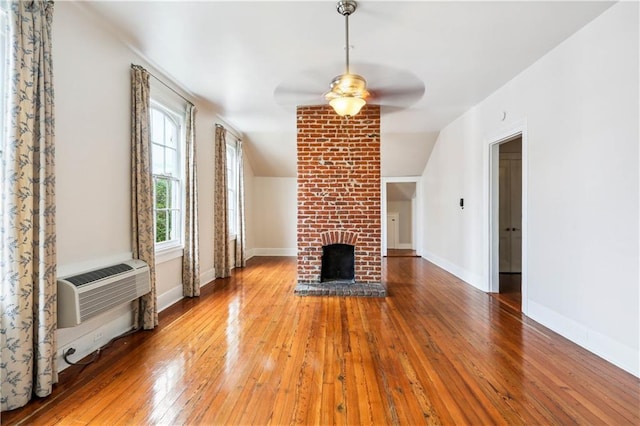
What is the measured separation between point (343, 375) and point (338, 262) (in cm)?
267

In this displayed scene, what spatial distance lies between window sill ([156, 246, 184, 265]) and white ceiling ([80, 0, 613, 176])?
2109 mm

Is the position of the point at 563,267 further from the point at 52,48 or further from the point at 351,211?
the point at 52,48

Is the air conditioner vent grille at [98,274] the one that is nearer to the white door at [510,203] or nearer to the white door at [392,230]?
the white door at [510,203]

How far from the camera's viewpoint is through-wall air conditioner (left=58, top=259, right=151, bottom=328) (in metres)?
2.17

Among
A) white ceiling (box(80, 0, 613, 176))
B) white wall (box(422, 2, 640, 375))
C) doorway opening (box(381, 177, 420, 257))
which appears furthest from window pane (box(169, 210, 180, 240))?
doorway opening (box(381, 177, 420, 257))

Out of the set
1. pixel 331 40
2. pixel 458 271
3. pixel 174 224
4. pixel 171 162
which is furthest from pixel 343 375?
pixel 458 271

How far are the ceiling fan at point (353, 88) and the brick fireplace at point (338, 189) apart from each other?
1.02ft

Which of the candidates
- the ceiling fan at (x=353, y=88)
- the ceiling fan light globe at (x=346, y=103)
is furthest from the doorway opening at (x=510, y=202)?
the ceiling fan light globe at (x=346, y=103)

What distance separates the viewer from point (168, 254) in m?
3.80

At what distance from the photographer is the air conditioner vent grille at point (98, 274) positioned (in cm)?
226

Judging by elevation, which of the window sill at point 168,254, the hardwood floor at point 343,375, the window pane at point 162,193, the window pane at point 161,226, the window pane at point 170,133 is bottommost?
the hardwood floor at point 343,375

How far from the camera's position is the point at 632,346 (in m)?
2.26

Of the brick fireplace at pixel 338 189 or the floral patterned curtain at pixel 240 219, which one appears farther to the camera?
the floral patterned curtain at pixel 240 219

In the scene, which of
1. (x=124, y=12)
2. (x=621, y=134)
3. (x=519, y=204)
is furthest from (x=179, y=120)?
(x=519, y=204)
